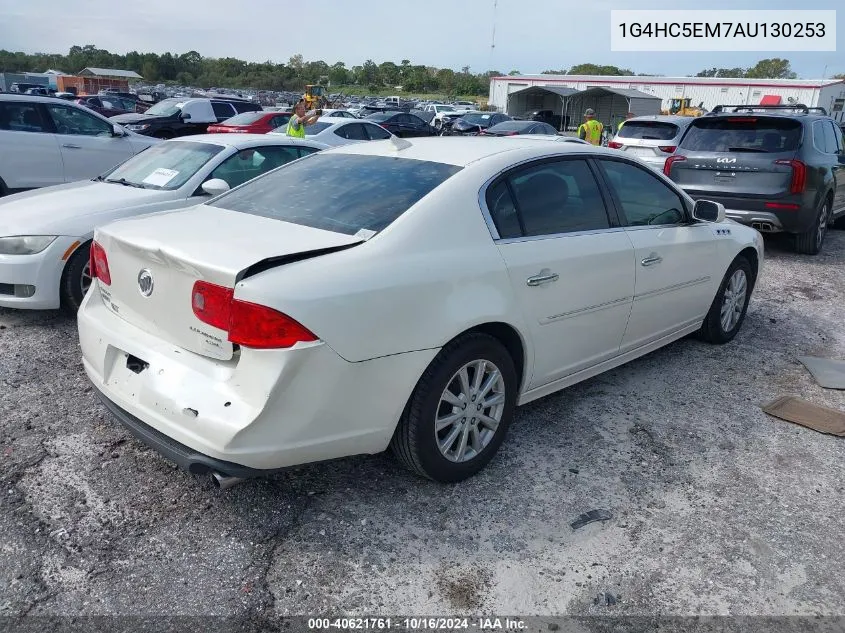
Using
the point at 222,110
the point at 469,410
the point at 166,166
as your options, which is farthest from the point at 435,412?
the point at 222,110

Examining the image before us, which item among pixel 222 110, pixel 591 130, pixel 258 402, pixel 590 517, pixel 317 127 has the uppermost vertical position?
pixel 222 110

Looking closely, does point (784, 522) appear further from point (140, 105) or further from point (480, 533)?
point (140, 105)

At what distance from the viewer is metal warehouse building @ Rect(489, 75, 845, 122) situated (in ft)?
146

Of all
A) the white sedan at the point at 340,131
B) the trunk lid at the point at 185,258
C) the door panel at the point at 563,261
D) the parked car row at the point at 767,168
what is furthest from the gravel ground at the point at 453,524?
the white sedan at the point at 340,131

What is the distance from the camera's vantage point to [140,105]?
2995 cm

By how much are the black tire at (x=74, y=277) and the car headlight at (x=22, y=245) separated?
0.68 feet

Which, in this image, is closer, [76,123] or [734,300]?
[734,300]

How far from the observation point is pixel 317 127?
15.0m

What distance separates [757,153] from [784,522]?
6.29m

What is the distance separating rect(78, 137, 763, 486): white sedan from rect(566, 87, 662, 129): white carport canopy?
39.8m

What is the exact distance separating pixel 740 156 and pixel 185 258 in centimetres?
751

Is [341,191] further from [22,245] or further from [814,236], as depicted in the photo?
[814,236]

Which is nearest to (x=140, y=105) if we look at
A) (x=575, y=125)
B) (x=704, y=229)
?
(x=575, y=125)

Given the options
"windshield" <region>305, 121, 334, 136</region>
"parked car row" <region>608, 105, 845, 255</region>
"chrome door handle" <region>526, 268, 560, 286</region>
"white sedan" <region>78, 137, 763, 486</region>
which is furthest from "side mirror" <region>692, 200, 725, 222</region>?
"windshield" <region>305, 121, 334, 136</region>
